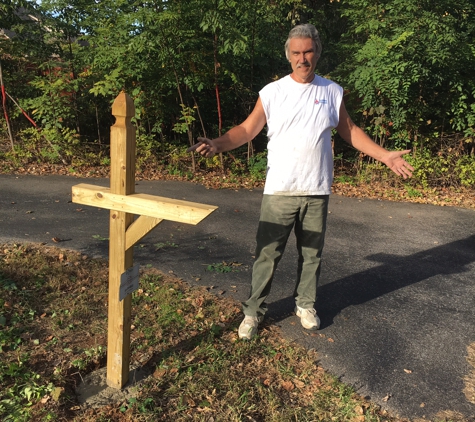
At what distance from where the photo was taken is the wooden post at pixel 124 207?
7.05 ft

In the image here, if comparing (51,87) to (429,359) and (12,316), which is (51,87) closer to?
(12,316)

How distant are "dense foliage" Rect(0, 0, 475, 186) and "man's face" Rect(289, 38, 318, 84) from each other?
5.31m

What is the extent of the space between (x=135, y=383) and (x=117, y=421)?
31 centimetres

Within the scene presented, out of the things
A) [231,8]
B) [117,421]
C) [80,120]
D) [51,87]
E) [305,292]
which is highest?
[231,8]

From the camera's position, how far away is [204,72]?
8.95 m

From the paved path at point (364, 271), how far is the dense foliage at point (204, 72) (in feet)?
6.94

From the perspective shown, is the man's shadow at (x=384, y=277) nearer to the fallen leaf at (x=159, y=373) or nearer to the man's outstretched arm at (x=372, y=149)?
the fallen leaf at (x=159, y=373)

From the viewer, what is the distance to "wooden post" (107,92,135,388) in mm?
2230

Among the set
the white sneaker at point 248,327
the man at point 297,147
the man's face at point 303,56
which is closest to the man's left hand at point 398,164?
the man at point 297,147

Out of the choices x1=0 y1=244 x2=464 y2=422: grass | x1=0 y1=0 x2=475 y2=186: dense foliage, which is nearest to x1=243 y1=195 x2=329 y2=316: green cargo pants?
x1=0 y1=244 x2=464 y2=422: grass

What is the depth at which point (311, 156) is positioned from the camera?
2.91m

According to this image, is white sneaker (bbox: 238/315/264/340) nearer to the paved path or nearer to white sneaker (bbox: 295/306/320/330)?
the paved path

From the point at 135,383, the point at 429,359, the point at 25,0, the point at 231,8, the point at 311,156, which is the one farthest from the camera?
the point at 25,0

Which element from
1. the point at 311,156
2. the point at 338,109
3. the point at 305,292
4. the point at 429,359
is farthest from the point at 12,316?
the point at 429,359
